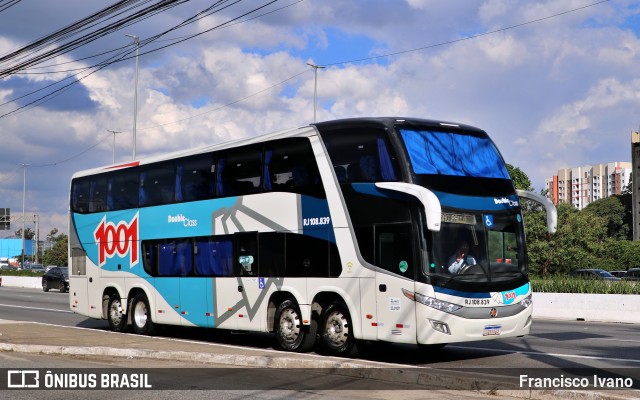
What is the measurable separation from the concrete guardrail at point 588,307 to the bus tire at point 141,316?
1382cm

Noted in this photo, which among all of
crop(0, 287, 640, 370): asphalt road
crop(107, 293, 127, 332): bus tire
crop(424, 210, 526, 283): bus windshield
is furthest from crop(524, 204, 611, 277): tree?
crop(424, 210, 526, 283): bus windshield

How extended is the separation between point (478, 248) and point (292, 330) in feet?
13.3

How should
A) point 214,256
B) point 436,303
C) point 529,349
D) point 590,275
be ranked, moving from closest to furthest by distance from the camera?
point 436,303 → point 529,349 → point 214,256 → point 590,275

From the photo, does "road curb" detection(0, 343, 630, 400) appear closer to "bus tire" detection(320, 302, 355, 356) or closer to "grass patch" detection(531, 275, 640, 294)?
"bus tire" detection(320, 302, 355, 356)

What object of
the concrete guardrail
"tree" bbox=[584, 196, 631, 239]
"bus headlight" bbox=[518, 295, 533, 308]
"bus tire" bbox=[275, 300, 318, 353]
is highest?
"tree" bbox=[584, 196, 631, 239]

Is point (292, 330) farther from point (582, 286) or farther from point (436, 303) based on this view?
point (582, 286)

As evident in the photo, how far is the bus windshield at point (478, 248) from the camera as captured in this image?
13.4m

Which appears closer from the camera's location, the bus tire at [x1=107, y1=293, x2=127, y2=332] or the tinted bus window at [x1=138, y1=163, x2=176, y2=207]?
the tinted bus window at [x1=138, y1=163, x2=176, y2=207]

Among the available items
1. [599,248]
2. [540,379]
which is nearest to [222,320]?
[540,379]

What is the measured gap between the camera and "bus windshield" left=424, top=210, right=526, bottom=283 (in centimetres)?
1341

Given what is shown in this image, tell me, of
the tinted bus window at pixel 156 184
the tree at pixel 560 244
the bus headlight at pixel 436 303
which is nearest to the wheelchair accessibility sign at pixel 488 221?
the bus headlight at pixel 436 303

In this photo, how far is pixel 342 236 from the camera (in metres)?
14.7

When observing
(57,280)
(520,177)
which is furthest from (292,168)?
(520,177)

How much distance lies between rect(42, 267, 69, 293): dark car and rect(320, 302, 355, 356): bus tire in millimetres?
35940
